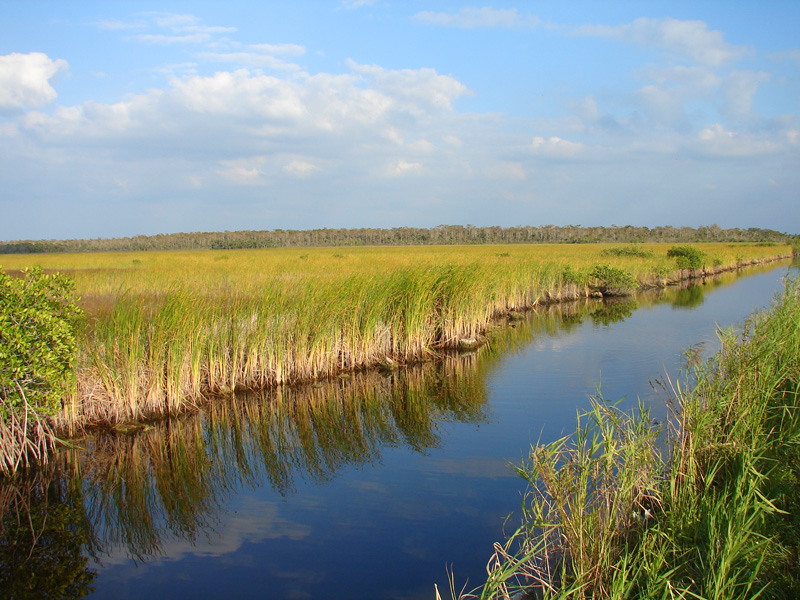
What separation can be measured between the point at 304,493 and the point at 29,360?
350 cm

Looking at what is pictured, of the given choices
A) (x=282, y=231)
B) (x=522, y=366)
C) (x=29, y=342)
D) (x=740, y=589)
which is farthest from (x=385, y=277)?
(x=282, y=231)

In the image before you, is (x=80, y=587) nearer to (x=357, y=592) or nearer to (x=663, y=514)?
(x=357, y=592)

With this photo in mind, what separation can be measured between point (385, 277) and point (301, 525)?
7.48 meters

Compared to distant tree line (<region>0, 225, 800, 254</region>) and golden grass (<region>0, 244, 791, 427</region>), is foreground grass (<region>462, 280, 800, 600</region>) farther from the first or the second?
distant tree line (<region>0, 225, 800, 254</region>)

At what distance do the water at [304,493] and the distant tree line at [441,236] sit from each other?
84267 millimetres

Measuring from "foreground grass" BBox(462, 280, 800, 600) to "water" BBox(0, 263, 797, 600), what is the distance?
95 cm

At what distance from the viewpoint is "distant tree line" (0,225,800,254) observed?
9388 centimetres

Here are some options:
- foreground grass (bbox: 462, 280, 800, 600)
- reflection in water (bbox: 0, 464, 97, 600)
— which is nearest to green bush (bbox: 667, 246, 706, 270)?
foreground grass (bbox: 462, 280, 800, 600)

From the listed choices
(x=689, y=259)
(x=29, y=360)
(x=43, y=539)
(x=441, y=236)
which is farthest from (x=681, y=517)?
(x=441, y=236)

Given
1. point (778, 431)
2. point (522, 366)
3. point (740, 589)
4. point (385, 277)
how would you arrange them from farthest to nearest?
point (385, 277) → point (522, 366) → point (778, 431) → point (740, 589)

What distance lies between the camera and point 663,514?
4.30 m

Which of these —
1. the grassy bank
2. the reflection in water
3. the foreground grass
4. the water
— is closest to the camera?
the foreground grass

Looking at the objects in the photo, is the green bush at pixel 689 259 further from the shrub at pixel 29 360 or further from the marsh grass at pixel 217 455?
the shrub at pixel 29 360

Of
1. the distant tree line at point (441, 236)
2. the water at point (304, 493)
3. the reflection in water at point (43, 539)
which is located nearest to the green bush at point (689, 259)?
the water at point (304, 493)
